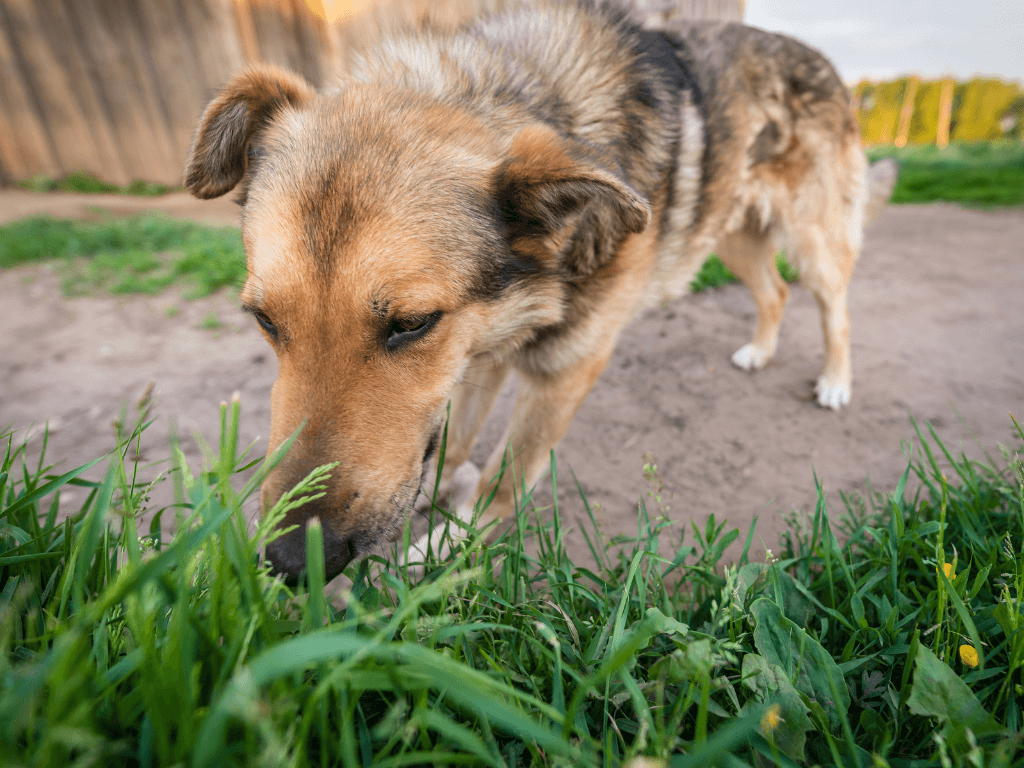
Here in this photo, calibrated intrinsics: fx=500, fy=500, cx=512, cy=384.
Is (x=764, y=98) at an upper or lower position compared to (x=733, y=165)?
upper

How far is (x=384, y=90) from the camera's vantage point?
1.69m

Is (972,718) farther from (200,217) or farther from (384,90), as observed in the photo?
(200,217)

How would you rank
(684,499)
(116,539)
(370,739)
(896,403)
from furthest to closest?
(896,403), (684,499), (116,539), (370,739)

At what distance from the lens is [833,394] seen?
120 inches

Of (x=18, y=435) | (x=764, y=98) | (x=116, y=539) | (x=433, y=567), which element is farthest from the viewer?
(x=764, y=98)

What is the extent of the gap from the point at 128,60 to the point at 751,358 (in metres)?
8.81

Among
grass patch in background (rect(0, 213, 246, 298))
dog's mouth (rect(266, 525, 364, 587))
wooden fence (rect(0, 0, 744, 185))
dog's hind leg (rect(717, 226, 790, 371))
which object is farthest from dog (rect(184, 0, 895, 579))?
wooden fence (rect(0, 0, 744, 185))

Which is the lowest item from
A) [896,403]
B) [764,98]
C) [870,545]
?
[896,403]

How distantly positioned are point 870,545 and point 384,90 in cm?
219

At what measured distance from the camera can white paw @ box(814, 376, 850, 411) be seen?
3014 millimetres

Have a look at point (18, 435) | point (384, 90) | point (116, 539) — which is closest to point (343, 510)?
point (116, 539)

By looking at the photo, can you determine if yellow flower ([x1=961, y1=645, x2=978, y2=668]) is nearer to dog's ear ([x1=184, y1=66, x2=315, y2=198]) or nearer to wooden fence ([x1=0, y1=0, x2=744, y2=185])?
dog's ear ([x1=184, y1=66, x2=315, y2=198])

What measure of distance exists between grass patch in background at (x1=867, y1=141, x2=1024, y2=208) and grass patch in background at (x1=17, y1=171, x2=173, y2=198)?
11.2m

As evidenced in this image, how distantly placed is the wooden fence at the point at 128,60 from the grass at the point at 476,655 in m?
7.28
